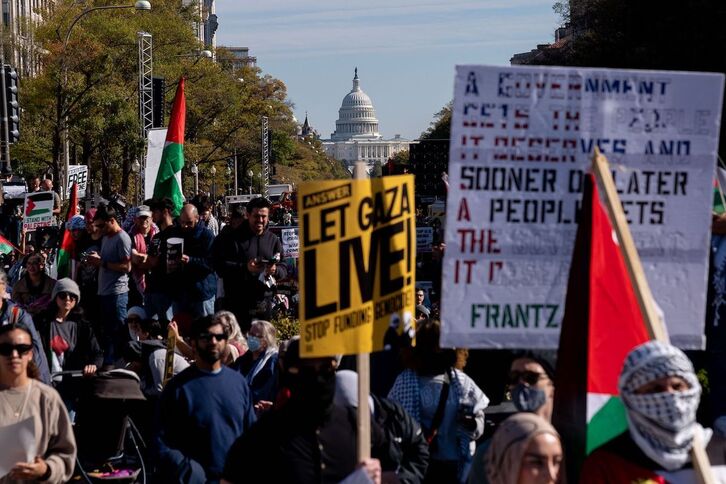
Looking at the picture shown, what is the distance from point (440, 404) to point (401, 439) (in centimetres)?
98

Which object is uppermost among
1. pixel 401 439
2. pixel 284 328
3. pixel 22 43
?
pixel 22 43

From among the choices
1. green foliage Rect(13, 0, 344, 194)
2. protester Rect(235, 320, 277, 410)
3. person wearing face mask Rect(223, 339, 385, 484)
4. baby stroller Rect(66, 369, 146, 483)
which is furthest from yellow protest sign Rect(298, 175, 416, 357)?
green foliage Rect(13, 0, 344, 194)

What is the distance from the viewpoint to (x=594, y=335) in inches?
177

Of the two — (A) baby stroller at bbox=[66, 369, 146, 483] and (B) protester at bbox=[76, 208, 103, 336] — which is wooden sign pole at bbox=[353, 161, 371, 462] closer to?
(A) baby stroller at bbox=[66, 369, 146, 483]

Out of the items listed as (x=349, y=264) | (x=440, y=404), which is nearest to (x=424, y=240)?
(x=440, y=404)

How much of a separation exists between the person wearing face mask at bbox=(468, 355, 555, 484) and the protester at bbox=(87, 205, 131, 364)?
23.7 ft

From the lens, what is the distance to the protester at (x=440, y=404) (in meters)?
6.79

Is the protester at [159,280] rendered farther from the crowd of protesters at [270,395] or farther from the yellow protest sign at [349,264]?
A: the yellow protest sign at [349,264]

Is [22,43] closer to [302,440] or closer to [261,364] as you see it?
[261,364]

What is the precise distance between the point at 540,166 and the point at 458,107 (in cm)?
35

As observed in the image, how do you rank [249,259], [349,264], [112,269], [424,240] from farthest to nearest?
[424,240] → [112,269] → [249,259] → [349,264]

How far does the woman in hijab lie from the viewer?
4.35 metres

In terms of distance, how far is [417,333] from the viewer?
6.94 m

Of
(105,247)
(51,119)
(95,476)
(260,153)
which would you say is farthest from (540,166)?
(260,153)
